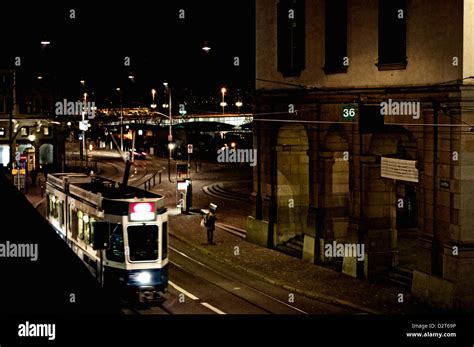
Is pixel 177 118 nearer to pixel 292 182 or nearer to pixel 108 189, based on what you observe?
pixel 292 182

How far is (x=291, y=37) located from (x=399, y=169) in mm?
8962

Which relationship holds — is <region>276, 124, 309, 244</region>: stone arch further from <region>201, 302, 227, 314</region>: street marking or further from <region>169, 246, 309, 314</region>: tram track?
<region>201, 302, 227, 314</region>: street marking

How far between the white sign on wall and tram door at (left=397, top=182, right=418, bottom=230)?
821 centimetres

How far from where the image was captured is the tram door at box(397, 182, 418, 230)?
35228 mm

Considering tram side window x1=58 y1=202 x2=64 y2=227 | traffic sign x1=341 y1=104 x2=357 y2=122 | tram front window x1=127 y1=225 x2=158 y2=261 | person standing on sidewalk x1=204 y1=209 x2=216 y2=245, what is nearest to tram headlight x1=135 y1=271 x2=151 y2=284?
tram front window x1=127 y1=225 x2=158 y2=261

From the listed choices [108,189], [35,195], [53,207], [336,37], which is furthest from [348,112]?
[35,195]

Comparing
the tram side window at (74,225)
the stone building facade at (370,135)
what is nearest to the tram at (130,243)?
the tram side window at (74,225)

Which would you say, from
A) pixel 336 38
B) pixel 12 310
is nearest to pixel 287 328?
pixel 12 310

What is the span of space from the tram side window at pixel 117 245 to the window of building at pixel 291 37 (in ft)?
40.3

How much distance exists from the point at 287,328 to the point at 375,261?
53.3 feet

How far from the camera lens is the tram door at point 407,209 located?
116 feet

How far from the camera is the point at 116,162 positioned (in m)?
98.0

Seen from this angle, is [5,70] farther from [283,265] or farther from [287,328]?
[287,328]

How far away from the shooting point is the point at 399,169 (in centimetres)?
2634
